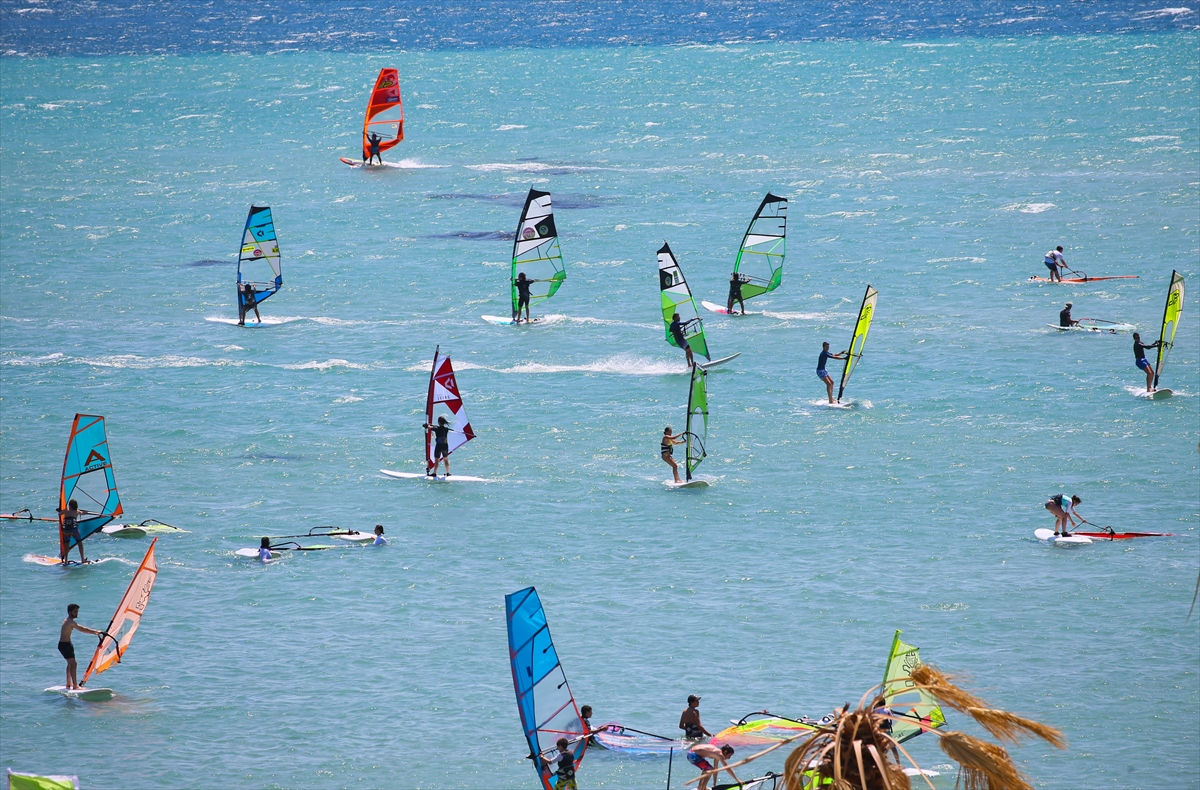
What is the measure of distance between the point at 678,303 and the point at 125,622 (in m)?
22.1

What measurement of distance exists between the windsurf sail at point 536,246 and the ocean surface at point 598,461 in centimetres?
180

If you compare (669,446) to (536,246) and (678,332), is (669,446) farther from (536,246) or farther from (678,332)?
(536,246)

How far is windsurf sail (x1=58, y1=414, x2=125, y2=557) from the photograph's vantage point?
2962 cm

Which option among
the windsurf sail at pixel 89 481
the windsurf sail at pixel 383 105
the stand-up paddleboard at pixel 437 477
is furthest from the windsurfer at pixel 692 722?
the windsurf sail at pixel 383 105

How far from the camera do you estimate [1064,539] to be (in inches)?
1170

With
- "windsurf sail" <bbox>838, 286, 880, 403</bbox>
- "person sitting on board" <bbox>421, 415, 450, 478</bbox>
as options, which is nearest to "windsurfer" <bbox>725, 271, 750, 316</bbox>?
"windsurf sail" <bbox>838, 286, 880, 403</bbox>

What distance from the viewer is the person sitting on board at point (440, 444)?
34156mm

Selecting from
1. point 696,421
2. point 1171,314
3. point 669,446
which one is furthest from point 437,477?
point 1171,314

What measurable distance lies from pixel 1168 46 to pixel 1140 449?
122 m

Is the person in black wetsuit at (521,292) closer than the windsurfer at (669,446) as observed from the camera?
No

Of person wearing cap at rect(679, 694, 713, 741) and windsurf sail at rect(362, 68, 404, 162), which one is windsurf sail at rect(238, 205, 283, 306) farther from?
person wearing cap at rect(679, 694, 713, 741)

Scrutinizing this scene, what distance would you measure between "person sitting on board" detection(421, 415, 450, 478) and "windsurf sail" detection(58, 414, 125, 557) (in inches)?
292

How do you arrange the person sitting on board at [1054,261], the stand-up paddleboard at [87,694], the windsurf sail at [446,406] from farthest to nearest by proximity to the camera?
1. the person sitting on board at [1054,261]
2. the windsurf sail at [446,406]
3. the stand-up paddleboard at [87,694]

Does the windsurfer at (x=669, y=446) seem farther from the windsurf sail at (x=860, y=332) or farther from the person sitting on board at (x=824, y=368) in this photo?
the person sitting on board at (x=824, y=368)
